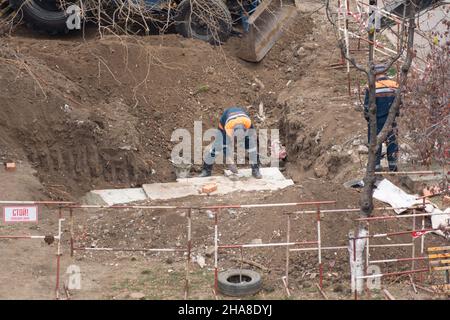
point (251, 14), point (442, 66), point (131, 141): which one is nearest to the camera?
point (442, 66)

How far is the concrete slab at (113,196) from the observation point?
40.6 ft

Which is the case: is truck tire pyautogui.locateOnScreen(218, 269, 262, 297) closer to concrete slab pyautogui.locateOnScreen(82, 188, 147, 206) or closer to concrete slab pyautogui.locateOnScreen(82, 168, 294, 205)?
concrete slab pyautogui.locateOnScreen(82, 168, 294, 205)

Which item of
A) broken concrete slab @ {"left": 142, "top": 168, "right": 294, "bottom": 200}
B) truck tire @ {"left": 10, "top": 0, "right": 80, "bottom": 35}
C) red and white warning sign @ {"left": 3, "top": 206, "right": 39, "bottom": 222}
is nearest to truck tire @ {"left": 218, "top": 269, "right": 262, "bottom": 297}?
red and white warning sign @ {"left": 3, "top": 206, "right": 39, "bottom": 222}

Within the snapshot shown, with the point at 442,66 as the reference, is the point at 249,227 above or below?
below

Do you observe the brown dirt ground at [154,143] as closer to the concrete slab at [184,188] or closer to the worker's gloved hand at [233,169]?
the concrete slab at [184,188]

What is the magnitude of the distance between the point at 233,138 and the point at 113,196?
2238mm

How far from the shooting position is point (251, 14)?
57.9 ft

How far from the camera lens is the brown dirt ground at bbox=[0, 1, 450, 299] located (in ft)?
30.5

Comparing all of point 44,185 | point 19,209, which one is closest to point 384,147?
point 44,185

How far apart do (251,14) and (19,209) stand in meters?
10.2

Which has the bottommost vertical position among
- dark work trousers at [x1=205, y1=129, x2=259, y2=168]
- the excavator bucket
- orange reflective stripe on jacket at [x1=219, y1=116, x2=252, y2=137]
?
dark work trousers at [x1=205, y1=129, x2=259, y2=168]

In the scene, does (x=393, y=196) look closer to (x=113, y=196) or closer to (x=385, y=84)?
(x=385, y=84)

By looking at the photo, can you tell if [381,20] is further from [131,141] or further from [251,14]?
[131,141]

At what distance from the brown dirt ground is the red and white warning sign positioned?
781 millimetres
